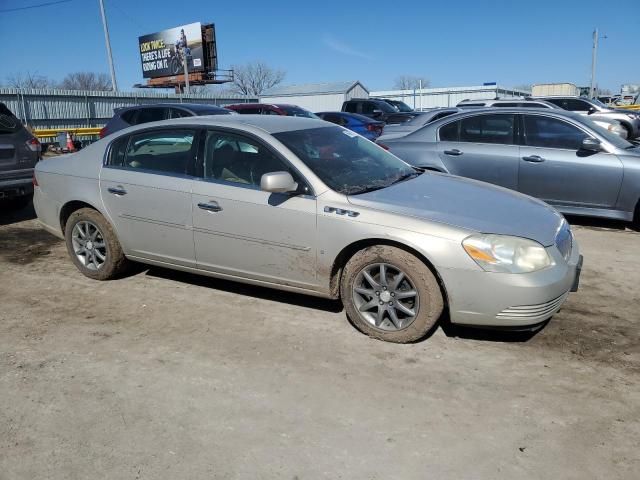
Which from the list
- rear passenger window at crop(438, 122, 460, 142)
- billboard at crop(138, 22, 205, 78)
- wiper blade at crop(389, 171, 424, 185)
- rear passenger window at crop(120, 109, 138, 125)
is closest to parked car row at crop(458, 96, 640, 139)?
rear passenger window at crop(438, 122, 460, 142)

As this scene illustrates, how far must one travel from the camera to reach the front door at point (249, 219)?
3920 millimetres

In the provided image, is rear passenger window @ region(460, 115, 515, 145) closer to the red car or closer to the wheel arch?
the wheel arch

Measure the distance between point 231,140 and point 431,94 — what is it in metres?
52.1

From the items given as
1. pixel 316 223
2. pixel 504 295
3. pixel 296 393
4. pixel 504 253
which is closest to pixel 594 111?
pixel 504 253

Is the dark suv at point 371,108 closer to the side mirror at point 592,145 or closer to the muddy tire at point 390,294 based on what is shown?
the side mirror at point 592,145

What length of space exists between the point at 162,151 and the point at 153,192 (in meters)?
0.42

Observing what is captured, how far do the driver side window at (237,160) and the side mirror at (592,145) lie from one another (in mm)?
4278

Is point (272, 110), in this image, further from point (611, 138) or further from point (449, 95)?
point (449, 95)

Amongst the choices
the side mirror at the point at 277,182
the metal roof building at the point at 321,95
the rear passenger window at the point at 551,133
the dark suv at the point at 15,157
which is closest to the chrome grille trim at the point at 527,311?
the side mirror at the point at 277,182

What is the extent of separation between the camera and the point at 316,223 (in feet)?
12.5

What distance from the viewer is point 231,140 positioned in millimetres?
4332

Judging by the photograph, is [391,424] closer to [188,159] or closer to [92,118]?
[188,159]

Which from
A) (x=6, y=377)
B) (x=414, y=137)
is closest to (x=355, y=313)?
(x=6, y=377)

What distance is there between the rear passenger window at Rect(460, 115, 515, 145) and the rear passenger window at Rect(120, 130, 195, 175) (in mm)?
4268
